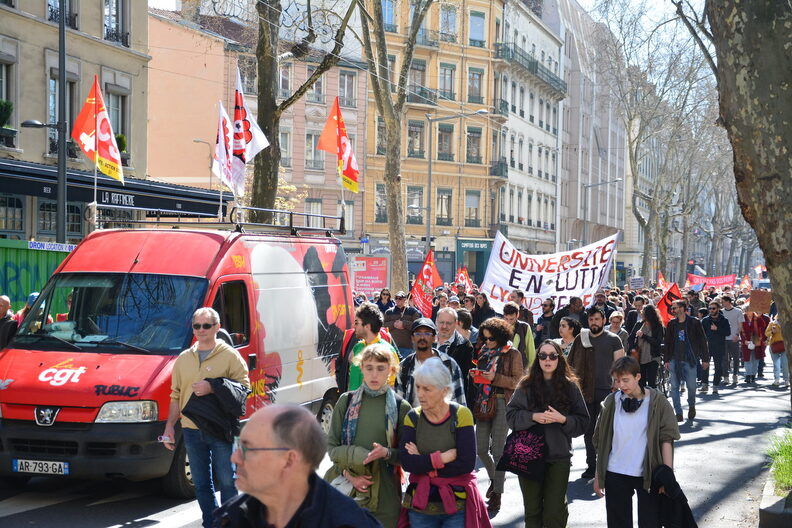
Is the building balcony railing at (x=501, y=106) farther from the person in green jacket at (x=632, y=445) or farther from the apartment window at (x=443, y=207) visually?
the person in green jacket at (x=632, y=445)

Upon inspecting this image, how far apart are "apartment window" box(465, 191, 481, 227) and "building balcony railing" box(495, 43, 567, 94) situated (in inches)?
303

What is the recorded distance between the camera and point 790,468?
8883mm

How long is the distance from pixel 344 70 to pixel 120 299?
39779mm

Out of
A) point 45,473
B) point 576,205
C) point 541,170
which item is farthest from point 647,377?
point 576,205

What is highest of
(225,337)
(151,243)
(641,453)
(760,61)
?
(760,61)

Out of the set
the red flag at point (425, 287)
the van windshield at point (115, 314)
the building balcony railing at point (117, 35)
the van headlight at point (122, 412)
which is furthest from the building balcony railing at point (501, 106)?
the van headlight at point (122, 412)

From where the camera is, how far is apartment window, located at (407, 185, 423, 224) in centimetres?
5153

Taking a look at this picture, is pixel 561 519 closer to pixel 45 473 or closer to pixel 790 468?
pixel 790 468

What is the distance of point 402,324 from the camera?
14445mm

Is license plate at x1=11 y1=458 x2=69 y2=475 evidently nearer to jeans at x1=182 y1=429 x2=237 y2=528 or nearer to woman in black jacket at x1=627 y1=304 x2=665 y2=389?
jeans at x1=182 y1=429 x2=237 y2=528

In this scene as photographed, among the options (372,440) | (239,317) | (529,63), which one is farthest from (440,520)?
(529,63)

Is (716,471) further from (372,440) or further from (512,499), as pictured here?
(372,440)

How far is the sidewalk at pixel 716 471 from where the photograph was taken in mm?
8594

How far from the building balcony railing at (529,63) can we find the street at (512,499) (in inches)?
1770
